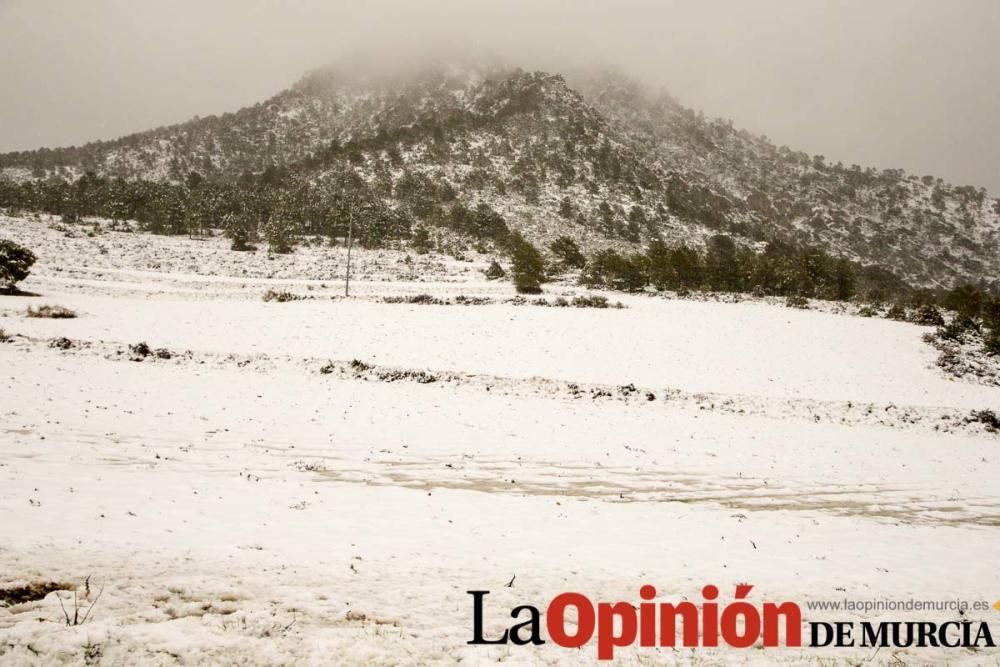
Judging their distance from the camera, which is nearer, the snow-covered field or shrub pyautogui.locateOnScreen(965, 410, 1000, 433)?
the snow-covered field

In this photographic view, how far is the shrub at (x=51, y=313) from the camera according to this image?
26234mm

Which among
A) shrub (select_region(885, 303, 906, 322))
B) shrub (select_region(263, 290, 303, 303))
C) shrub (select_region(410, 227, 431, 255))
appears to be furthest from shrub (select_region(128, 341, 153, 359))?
shrub (select_region(410, 227, 431, 255))

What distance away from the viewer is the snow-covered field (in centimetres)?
526

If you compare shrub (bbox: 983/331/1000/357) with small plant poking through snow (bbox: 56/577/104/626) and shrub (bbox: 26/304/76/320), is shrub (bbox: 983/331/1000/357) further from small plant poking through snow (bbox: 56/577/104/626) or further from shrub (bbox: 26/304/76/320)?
shrub (bbox: 26/304/76/320)

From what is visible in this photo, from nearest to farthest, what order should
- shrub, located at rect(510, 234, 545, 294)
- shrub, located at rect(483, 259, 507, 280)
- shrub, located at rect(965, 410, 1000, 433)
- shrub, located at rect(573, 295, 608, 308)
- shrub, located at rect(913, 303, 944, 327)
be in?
1. shrub, located at rect(965, 410, 1000, 433)
2. shrub, located at rect(573, 295, 608, 308)
3. shrub, located at rect(913, 303, 944, 327)
4. shrub, located at rect(510, 234, 545, 294)
5. shrub, located at rect(483, 259, 507, 280)

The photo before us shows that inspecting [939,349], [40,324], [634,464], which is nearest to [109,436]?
[634,464]

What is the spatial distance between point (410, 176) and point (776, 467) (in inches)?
4577

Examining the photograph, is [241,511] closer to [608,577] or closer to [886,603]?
[608,577]

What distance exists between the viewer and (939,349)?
29.5 m

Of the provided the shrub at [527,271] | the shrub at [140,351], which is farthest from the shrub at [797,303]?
the shrub at [140,351]

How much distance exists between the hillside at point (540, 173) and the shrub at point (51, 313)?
213 feet

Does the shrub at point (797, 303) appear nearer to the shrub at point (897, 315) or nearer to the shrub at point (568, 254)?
the shrub at point (897, 315)

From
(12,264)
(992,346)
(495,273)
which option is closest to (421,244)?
(495,273)

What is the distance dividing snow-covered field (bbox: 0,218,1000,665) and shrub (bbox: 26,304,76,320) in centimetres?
86
